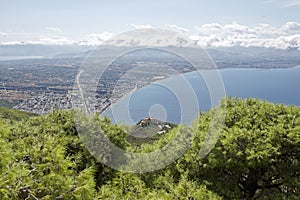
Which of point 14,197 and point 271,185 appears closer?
point 14,197

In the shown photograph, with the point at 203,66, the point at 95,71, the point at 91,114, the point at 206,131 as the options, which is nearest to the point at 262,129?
the point at 206,131

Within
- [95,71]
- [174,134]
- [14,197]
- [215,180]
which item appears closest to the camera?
[14,197]

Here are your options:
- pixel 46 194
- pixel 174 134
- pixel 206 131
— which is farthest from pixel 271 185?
pixel 46 194

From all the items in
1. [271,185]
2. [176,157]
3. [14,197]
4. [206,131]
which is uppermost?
[14,197]

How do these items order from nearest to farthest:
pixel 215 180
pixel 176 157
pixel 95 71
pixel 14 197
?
pixel 14 197, pixel 215 180, pixel 176 157, pixel 95 71

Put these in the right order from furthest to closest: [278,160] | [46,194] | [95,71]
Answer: [95,71] < [278,160] < [46,194]

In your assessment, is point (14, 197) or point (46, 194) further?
point (46, 194)

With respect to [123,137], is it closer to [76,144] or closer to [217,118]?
[76,144]

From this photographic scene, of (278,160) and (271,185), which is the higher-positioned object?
(278,160)

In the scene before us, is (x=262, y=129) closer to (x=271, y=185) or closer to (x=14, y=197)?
(x=271, y=185)
